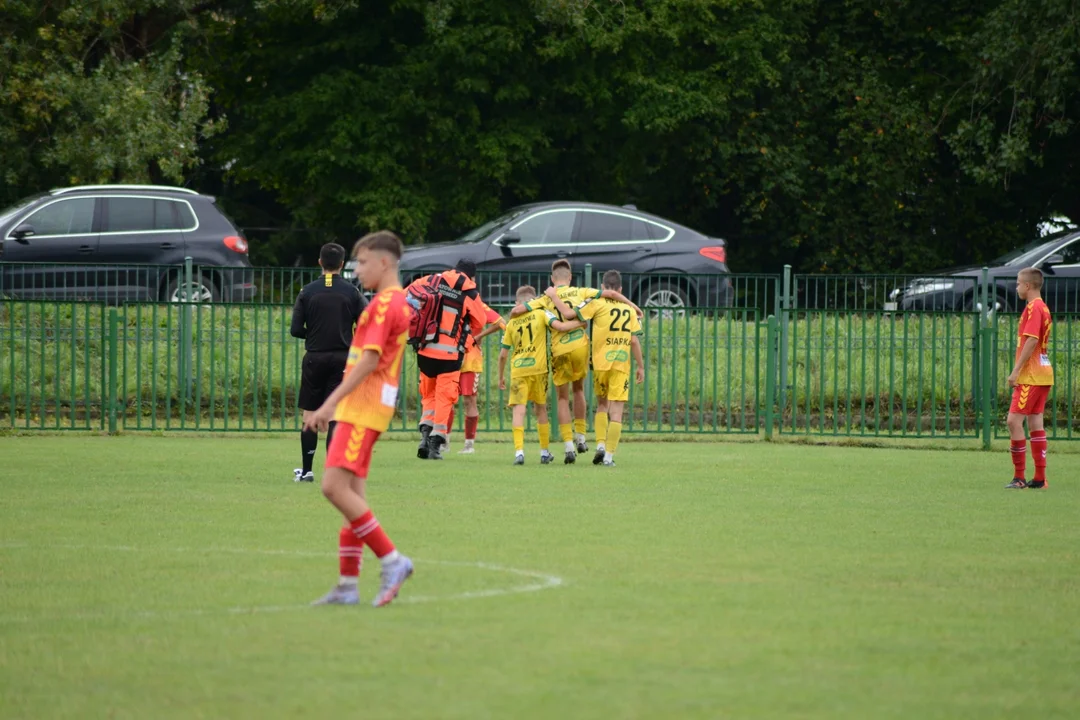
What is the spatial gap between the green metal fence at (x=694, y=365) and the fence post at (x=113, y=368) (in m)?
0.02

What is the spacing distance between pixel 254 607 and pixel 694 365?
47.6 ft

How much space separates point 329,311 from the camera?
44.5 ft

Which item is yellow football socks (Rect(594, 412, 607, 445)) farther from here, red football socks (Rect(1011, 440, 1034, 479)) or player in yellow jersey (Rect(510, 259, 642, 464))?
red football socks (Rect(1011, 440, 1034, 479))

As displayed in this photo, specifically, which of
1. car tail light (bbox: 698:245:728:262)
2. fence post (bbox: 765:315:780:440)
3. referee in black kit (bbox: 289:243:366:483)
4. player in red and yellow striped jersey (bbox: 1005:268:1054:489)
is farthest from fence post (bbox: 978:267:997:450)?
referee in black kit (bbox: 289:243:366:483)

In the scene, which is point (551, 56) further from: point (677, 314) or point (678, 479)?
point (678, 479)

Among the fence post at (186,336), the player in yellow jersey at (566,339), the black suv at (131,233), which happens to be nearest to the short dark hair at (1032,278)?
the player in yellow jersey at (566,339)

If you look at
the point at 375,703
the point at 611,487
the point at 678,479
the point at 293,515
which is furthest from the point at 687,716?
the point at 678,479

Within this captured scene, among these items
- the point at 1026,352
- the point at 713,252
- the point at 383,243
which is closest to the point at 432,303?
the point at 1026,352

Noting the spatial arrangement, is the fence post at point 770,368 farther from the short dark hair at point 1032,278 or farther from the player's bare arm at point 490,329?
the short dark hair at point 1032,278

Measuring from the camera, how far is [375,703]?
→ 18.4 ft

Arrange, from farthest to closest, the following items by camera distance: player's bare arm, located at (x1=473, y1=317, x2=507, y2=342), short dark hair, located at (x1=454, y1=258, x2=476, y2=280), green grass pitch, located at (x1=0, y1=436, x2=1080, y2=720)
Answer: player's bare arm, located at (x1=473, y1=317, x2=507, y2=342) < short dark hair, located at (x1=454, y1=258, x2=476, y2=280) < green grass pitch, located at (x1=0, y1=436, x2=1080, y2=720)

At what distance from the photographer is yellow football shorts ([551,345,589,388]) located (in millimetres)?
16219

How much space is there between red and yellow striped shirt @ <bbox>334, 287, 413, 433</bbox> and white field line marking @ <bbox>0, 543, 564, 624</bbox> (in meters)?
0.89

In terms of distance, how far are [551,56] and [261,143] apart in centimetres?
661
